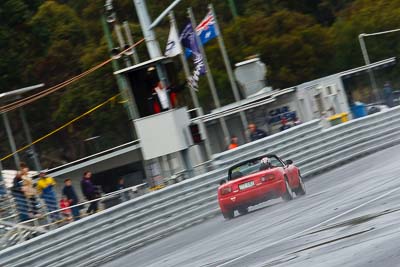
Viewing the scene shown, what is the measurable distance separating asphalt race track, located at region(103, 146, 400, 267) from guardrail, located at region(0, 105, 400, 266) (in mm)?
462

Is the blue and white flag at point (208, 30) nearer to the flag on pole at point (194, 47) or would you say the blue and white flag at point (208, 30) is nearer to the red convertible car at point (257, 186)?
the flag on pole at point (194, 47)

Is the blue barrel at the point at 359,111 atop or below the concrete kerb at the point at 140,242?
atop

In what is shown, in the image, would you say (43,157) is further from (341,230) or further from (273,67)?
(341,230)

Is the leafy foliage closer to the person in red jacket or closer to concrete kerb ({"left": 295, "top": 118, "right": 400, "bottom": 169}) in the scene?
concrete kerb ({"left": 295, "top": 118, "right": 400, "bottom": 169})

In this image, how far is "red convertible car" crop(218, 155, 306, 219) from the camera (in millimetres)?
20953

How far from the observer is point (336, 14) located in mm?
83188

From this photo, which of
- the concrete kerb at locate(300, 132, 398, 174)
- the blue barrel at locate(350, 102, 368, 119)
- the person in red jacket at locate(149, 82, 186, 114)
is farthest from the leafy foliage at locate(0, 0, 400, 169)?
the person in red jacket at locate(149, 82, 186, 114)

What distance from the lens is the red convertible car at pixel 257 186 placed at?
2095 centimetres

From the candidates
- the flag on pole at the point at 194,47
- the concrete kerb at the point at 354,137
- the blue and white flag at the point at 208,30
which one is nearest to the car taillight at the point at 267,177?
the concrete kerb at the point at 354,137

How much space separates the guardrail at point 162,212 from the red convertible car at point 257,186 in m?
A: 1.12

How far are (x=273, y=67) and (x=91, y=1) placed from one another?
17.7 metres

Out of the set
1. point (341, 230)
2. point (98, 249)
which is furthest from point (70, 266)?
point (341, 230)

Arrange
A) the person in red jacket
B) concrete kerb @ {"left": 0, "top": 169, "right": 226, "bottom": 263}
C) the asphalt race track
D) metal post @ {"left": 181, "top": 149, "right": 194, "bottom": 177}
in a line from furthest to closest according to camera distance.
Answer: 1. the person in red jacket
2. metal post @ {"left": 181, "top": 149, "right": 194, "bottom": 177}
3. concrete kerb @ {"left": 0, "top": 169, "right": 226, "bottom": 263}
4. the asphalt race track

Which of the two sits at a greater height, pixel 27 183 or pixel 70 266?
pixel 27 183
